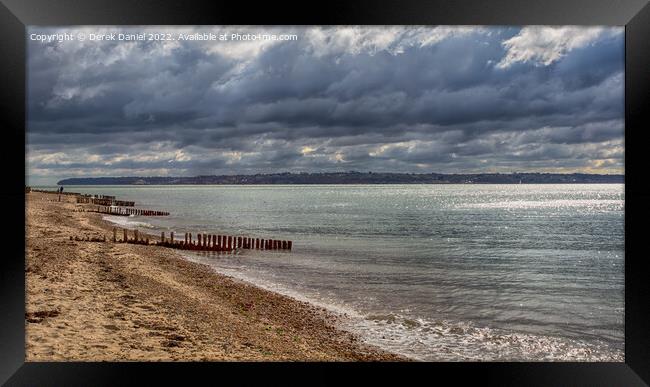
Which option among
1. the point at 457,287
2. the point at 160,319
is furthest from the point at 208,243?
the point at 160,319

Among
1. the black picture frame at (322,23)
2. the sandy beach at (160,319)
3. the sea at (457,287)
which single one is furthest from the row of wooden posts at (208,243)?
the black picture frame at (322,23)

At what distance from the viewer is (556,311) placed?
1159 cm

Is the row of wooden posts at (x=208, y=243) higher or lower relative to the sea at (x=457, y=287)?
higher

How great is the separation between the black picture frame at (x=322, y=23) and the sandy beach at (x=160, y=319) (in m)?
0.46

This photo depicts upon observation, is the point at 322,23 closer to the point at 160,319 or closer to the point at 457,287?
the point at 160,319

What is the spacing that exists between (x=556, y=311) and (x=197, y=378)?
9561 millimetres

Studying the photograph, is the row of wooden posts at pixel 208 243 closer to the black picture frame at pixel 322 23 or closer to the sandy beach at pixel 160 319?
the sandy beach at pixel 160 319

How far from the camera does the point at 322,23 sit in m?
5.79

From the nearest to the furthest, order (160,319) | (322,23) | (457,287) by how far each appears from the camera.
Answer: (322,23)
(160,319)
(457,287)

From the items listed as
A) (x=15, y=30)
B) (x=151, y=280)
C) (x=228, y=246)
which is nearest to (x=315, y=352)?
(x=151, y=280)

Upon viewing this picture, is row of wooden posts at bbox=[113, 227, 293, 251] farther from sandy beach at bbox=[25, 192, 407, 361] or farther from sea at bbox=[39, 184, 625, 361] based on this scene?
sandy beach at bbox=[25, 192, 407, 361]

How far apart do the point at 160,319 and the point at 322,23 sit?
5.49m

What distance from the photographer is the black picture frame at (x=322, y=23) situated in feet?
17.9

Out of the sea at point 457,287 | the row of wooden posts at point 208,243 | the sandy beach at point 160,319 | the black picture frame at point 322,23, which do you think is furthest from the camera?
the row of wooden posts at point 208,243
